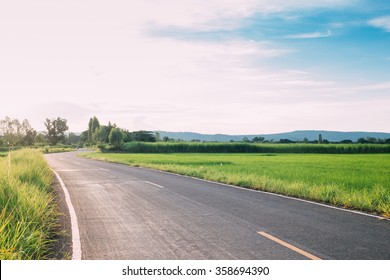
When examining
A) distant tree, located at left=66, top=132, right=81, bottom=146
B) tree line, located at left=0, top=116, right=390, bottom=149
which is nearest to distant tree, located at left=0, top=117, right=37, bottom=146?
tree line, located at left=0, top=116, right=390, bottom=149

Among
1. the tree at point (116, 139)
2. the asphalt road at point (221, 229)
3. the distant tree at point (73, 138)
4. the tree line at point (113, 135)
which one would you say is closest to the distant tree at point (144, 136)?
the tree line at point (113, 135)

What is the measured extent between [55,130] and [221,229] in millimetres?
130843

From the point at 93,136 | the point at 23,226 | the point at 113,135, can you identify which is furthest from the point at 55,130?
the point at 23,226

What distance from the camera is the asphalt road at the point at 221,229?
5.09m

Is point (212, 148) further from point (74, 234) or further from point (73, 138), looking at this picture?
point (73, 138)

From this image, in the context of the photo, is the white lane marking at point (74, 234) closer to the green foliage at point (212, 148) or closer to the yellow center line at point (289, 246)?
the yellow center line at point (289, 246)

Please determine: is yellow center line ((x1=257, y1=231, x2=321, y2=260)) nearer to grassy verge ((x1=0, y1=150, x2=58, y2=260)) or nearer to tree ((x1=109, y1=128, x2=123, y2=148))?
grassy verge ((x1=0, y1=150, x2=58, y2=260))

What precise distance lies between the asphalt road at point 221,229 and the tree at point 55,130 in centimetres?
12494

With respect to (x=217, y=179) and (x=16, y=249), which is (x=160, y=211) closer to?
(x=16, y=249)

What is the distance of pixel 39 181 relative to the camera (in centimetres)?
1145

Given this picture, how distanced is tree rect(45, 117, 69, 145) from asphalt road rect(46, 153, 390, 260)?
124939 millimetres

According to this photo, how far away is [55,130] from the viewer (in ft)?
411
